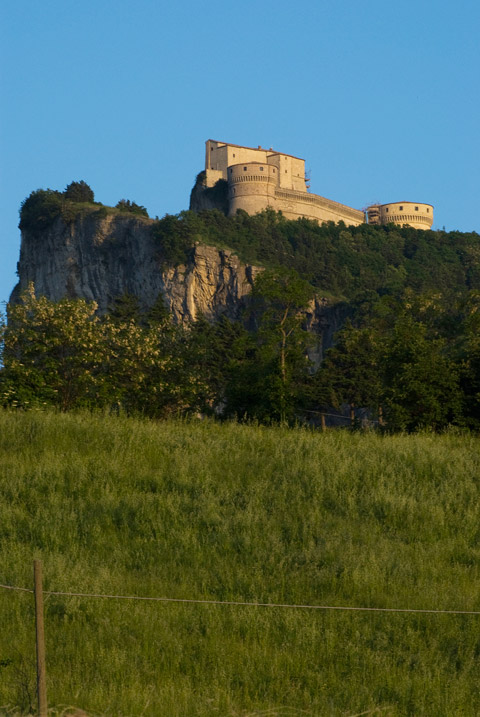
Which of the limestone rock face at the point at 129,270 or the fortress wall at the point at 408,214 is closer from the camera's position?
the limestone rock face at the point at 129,270

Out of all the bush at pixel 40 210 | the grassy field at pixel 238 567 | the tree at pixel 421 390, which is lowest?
the grassy field at pixel 238 567

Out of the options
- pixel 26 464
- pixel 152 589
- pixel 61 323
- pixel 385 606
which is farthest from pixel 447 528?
pixel 61 323

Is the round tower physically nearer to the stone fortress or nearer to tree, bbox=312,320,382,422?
the stone fortress

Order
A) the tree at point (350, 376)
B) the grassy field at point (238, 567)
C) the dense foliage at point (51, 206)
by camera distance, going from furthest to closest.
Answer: the dense foliage at point (51, 206) < the tree at point (350, 376) < the grassy field at point (238, 567)

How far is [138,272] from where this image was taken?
118m

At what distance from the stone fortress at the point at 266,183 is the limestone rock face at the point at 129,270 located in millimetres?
19749

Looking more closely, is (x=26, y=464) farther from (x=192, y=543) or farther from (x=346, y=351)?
(x=346, y=351)

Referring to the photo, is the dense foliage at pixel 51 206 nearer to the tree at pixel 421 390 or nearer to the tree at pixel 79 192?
the tree at pixel 79 192

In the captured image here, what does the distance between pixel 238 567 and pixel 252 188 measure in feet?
401

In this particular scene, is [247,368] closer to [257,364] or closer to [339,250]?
[257,364]

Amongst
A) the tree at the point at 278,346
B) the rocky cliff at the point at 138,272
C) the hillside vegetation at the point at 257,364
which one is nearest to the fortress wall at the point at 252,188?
the rocky cliff at the point at 138,272

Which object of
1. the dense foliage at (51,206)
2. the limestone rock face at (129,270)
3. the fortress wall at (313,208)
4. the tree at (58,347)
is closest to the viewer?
the tree at (58,347)

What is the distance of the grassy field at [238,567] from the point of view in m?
9.77

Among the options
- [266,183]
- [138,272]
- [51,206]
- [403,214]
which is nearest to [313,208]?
[266,183]
